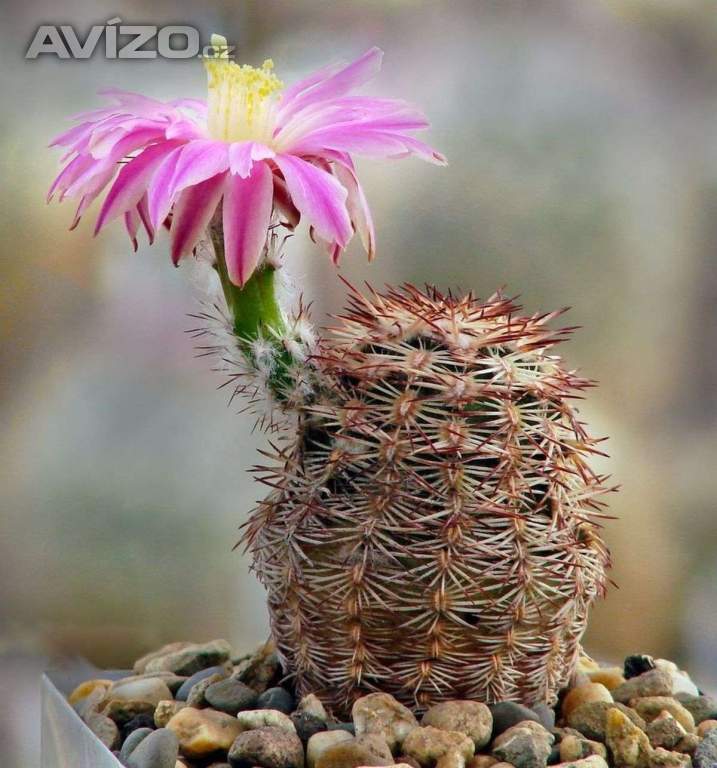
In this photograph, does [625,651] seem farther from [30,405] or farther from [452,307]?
[30,405]

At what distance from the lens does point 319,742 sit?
0.68m

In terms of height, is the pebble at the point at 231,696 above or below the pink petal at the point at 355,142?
below

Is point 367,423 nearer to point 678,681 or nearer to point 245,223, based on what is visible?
point 245,223

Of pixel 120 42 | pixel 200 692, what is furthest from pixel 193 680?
pixel 120 42

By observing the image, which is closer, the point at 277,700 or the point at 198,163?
the point at 198,163

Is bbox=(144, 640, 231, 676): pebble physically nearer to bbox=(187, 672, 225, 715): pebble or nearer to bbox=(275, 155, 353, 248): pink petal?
bbox=(187, 672, 225, 715): pebble

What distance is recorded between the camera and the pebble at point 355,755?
0.66 m

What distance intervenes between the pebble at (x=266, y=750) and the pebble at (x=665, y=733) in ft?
0.78

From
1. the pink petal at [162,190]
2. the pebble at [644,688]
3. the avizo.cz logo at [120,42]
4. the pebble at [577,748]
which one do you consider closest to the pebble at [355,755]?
the pebble at [577,748]

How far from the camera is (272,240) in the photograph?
72 centimetres

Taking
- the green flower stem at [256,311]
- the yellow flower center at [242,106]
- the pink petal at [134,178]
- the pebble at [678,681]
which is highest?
the yellow flower center at [242,106]

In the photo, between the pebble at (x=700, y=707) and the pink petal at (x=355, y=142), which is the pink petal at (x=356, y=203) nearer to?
the pink petal at (x=355, y=142)

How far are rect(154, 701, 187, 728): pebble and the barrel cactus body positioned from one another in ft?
0.29

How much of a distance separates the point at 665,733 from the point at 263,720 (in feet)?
0.87
